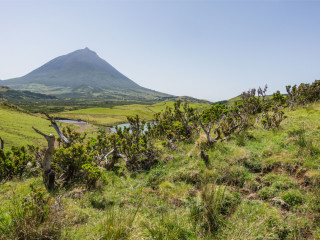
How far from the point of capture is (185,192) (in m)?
6.20

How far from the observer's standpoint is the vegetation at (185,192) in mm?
3895

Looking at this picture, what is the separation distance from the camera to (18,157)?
36.6 ft

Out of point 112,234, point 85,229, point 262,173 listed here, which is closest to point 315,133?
point 262,173

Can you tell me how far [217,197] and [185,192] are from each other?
188 centimetres

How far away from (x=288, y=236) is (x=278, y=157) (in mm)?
3943

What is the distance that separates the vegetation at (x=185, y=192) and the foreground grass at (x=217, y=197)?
0.03 m

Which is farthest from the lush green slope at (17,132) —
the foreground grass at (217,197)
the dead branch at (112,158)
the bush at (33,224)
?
the bush at (33,224)

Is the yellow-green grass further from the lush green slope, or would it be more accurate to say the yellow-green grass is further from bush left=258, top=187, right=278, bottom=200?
bush left=258, top=187, right=278, bottom=200

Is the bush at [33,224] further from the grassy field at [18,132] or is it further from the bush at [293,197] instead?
the grassy field at [18,132]

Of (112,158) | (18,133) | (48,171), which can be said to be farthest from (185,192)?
(18,133)

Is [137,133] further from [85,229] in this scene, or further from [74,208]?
[85,229]

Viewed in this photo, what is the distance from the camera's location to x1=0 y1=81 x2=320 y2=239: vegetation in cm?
389

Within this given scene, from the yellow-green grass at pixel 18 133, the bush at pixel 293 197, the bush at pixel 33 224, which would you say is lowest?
the yellow-green grass at pixel 18 133

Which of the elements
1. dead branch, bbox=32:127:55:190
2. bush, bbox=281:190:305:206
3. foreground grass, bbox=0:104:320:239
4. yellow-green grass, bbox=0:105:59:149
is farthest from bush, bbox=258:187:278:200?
yellow-green grass, bbox=0:105:59:149
